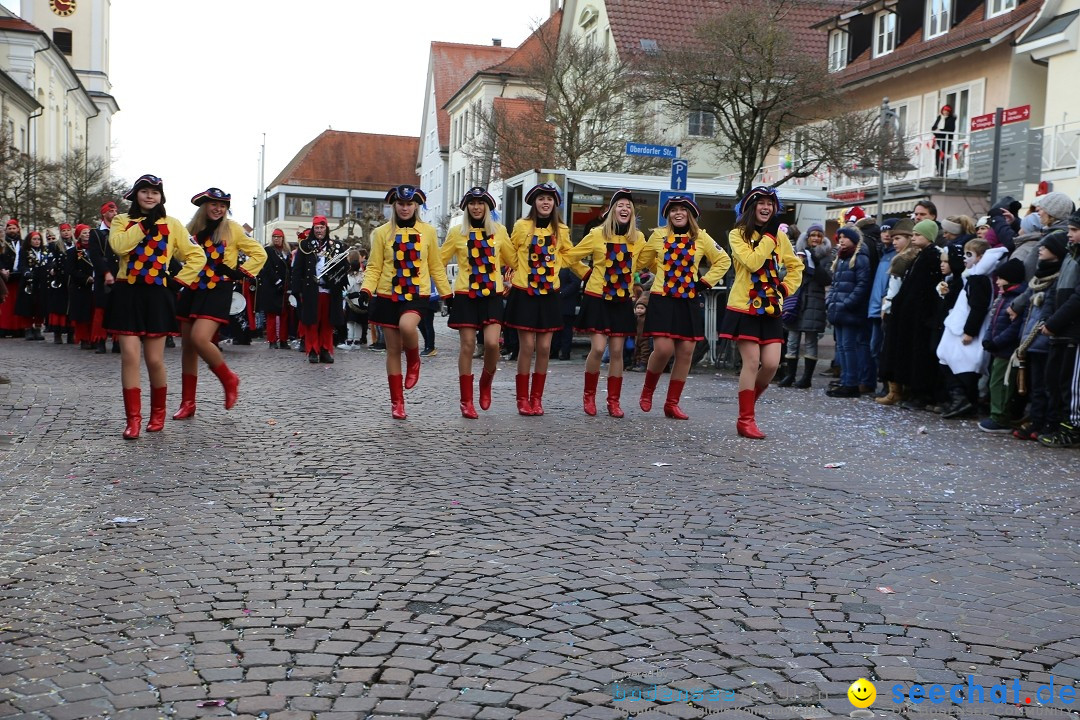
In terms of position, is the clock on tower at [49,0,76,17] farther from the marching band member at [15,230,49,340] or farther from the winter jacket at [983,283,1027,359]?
the winter jacket at [983,283,1027,359]

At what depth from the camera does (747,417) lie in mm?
10109

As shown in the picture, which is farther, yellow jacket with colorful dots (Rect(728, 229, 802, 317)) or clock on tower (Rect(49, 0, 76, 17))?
clock on tower (Rect(49, 0, 76, 17))

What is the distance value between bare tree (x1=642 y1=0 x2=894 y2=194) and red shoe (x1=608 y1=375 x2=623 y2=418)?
45.9 ft

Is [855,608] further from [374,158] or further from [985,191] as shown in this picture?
[374,158]

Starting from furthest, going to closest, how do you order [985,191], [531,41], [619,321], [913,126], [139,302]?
[531,41]
[913,126]
[985,191]
[619,321]
[139,302]

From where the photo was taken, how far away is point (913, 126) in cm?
3375

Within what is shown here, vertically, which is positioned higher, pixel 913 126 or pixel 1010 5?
pixel 1010 5

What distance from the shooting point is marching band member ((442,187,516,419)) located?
1077 centimetres

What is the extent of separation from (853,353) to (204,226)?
24.6 feet

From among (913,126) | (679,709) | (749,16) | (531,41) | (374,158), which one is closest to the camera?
(679,709)

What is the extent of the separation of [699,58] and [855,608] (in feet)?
72.6

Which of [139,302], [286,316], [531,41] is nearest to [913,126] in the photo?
[286,316]

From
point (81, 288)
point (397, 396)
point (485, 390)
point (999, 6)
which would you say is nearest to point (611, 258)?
point (485, 390)

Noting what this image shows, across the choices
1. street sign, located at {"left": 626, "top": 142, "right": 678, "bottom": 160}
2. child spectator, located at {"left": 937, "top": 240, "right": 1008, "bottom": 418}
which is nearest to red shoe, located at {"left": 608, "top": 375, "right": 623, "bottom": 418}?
child spectator, located at {"left": 937, "top": 240, "right": 1008, "bottom": 418}
